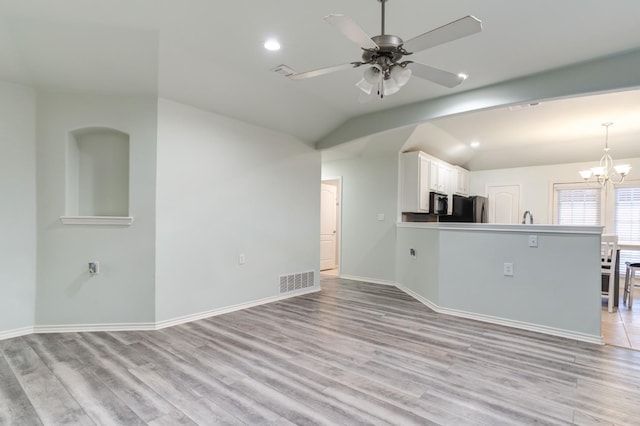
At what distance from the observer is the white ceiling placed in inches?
90.8

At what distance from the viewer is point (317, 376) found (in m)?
2.45

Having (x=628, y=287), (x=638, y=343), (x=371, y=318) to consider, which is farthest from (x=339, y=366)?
(x=628, y=287)

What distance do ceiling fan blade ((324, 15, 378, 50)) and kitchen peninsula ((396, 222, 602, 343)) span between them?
271 cm

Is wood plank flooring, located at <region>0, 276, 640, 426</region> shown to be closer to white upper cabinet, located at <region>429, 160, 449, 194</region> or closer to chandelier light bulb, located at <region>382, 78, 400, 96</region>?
chandelier light bulb, located at <region>382, 78, 400, 96</region>

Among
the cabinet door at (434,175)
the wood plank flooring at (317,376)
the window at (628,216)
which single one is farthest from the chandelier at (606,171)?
the wood plank flooring at (317,376)

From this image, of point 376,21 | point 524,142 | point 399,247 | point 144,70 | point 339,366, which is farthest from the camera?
point 524,142

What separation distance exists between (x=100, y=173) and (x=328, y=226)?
4.67 metres

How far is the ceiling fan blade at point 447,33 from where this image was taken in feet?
5.34

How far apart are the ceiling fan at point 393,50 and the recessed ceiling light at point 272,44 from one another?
712mm

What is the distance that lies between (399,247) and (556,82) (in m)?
3.33

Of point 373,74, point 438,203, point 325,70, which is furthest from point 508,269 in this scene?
point 325,70

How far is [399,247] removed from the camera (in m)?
5.76

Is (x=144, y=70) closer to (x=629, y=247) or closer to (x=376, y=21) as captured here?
(x=376, y=21)

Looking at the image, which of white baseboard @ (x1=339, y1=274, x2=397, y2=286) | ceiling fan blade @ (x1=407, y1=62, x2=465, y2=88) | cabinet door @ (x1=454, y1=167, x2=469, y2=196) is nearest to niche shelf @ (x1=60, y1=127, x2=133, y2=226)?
ceiling fan blade @ (x1=407, y1=62, x2=465, y2=88)
